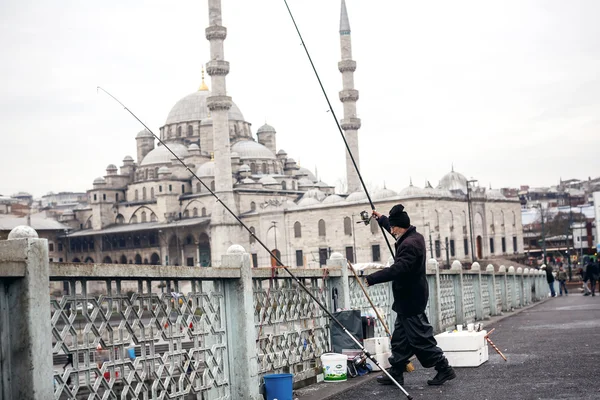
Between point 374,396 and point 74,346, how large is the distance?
284 cm

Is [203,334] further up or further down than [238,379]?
further up

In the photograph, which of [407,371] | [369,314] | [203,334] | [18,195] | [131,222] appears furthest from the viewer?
[18,195]

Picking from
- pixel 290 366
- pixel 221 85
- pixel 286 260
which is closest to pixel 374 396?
pixel 290 366

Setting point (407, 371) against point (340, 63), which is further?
point (340, 63)

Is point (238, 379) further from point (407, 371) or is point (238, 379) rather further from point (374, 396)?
point (407, 371)

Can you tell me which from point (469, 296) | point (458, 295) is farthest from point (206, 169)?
point (458, 295)

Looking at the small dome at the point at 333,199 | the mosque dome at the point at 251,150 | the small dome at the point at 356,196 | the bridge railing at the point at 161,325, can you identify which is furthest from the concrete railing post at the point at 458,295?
the mosque dome at the point at 251,150

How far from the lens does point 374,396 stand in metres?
6.45

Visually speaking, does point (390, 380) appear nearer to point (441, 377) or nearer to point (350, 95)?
point (441, 377)

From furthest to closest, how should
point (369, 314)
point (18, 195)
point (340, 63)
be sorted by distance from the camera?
point (18, 195) → point (340, 63) → point (369, 314)

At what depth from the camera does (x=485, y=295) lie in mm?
16531

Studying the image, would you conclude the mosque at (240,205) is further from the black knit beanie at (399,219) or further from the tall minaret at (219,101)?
the black knit beanie at (399,219)

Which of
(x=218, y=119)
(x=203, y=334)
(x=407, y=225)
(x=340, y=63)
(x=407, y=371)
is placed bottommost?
(x=407, y=371)

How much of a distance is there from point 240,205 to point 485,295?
4812 centimetres
